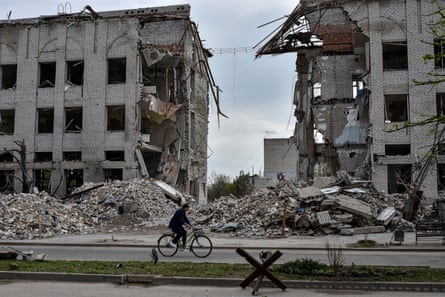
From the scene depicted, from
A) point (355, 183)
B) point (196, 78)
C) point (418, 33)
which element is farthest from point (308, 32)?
point (355, 183)

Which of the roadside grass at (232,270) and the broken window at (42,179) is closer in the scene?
the roadside grass at (232,270)

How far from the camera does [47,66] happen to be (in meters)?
38.8

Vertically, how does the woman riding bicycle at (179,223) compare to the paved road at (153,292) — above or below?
above

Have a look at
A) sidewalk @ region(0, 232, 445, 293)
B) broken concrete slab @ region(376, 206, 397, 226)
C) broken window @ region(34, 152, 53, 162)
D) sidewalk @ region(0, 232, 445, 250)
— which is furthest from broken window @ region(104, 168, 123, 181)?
broken concrete slab @ region(376, 206, 397, 226)

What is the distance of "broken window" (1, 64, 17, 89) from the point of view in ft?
129

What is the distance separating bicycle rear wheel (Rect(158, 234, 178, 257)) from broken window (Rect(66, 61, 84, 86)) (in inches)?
1019

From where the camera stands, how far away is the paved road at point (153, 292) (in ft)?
27.3

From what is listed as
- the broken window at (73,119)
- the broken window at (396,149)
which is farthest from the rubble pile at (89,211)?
the broken window at (396,149)

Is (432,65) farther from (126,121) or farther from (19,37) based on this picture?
(19,37)

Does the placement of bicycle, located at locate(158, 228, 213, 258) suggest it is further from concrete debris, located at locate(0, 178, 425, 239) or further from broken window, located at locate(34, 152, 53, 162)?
broken window, located at locate(34, 152, 53, 162)

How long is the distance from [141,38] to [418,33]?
64.4 feet

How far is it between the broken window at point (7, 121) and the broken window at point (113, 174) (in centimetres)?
965

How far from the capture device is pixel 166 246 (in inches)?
561

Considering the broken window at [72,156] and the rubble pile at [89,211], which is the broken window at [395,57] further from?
the broken window at [72,156]
